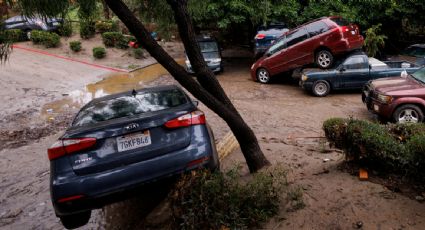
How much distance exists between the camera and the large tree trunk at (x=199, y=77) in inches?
142

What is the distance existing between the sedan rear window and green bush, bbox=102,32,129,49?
1685 centimetres

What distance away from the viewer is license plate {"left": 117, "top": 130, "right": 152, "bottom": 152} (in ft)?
11.7

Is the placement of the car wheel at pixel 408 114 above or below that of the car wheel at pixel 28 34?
below

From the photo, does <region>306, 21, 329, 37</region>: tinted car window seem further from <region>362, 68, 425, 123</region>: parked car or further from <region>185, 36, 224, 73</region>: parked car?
<region>185, 36, 224, 73</region>: parked car

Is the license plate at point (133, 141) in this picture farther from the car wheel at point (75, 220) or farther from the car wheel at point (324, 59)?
the car wheel at point (324, 59)

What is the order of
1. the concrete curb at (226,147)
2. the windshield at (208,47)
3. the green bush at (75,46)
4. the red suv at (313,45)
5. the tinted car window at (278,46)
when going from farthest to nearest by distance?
the green bush at (75,46)
the windshield at (208,47)
the tinted car window at (278,46)
the red suv at (313,45)
the concrete curb at (226,147)

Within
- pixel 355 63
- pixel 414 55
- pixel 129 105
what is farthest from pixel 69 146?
pixel 414 55

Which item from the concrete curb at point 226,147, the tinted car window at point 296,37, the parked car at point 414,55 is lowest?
the concrete curb at point 226,147

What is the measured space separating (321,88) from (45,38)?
1607 cm

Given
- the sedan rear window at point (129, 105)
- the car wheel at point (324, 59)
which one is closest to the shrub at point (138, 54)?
the car wheel at point (324, 59)

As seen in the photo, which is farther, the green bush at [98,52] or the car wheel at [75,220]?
the green bush at [98,52]

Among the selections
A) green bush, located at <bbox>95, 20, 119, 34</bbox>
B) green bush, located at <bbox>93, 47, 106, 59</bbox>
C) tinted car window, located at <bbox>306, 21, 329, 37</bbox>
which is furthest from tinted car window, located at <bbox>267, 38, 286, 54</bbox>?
green bush, located at <bbox>95, 20, 119, 34</bbox>

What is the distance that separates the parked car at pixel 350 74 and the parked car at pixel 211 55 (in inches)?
210

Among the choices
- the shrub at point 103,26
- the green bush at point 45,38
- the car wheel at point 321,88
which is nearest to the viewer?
the car wheel at point 321,88
